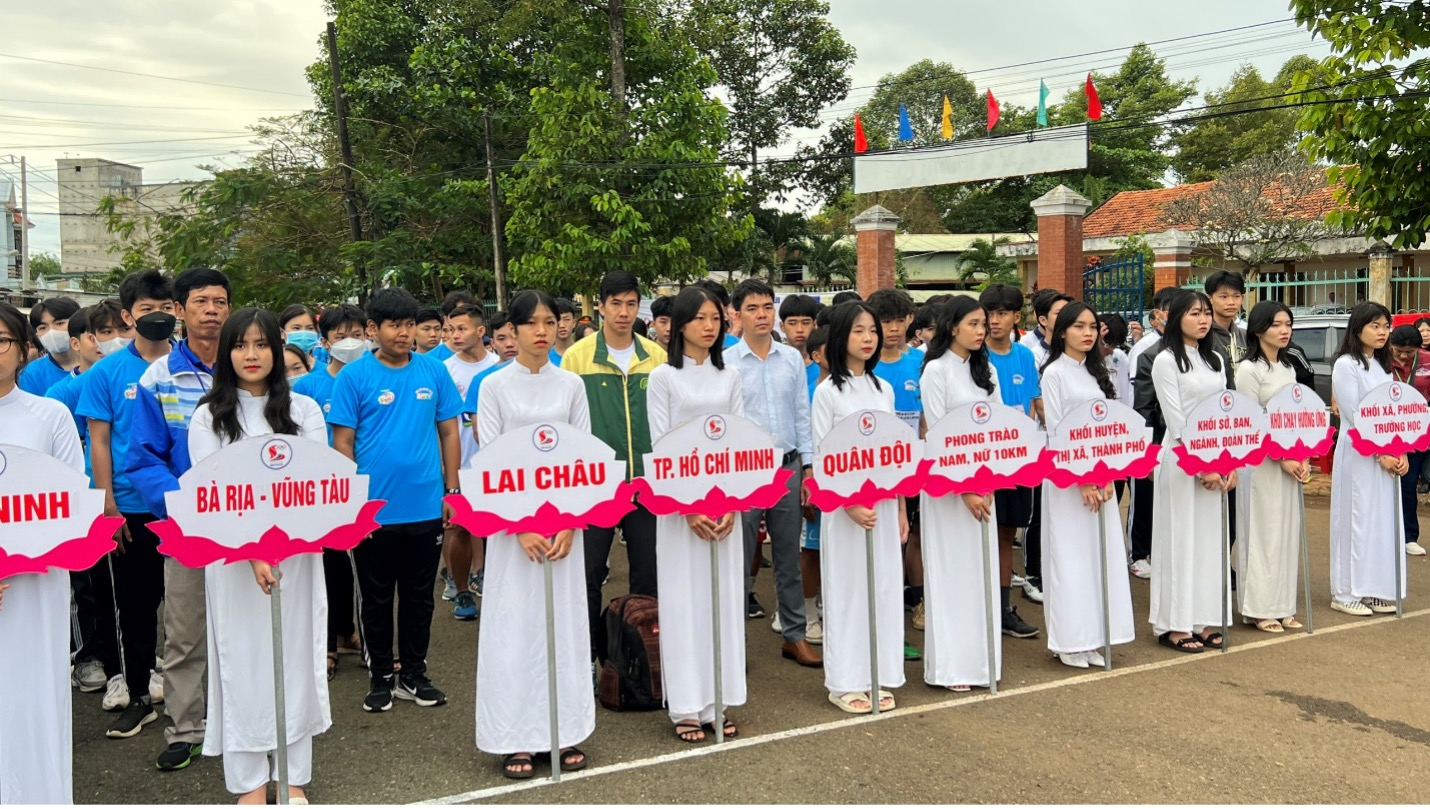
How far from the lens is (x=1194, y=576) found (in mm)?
5348

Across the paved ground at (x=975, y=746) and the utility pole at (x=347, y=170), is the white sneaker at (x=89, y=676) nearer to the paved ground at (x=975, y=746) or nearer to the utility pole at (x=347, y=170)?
the paved ground at (x=975, y=746)

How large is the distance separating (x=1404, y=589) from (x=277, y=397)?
20.6 ft

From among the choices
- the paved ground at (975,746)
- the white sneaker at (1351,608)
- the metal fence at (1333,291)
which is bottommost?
the paved ground at (975,746)

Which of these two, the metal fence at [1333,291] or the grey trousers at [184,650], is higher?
the metal fence at [1333,291]

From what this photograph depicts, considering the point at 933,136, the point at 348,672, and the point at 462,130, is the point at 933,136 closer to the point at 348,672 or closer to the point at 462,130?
the point at 462,130

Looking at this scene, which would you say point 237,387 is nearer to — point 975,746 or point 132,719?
point 132,719

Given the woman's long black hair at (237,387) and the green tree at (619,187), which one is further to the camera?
the green tree at (619,187)

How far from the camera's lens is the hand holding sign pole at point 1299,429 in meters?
5.50

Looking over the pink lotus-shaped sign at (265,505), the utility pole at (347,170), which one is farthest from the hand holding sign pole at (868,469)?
the utility pole at (347,170)

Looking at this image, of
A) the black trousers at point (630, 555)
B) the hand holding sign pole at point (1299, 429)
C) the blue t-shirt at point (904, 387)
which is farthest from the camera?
the blue t-shirt at point (904, 387)

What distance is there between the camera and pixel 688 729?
13.8 feet

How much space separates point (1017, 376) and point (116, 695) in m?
4.83

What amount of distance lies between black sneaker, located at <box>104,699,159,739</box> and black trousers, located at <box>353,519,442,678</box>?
92 centimetres

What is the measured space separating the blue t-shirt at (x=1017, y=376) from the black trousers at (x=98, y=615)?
15.0 ft
